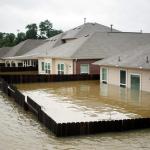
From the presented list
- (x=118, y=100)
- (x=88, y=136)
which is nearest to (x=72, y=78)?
(x=118, y=100)

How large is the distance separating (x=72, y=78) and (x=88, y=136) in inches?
956

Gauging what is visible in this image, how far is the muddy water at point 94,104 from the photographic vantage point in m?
18.2

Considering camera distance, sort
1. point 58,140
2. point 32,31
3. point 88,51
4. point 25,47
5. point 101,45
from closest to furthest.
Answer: point 58,140
point 88,51
point 101,45
point 25,47
point 32,31

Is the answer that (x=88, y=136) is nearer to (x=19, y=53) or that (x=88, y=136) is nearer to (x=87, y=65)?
(x=87, y=65)

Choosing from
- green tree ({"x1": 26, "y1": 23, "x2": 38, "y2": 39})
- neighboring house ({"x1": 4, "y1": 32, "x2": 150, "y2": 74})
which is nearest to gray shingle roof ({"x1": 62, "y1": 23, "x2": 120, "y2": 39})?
neighboring house ({"x1": 4, "y1": 32, "x2": 150, "y2": 74})

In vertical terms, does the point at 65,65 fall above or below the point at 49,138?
above

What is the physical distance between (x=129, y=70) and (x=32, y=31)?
298ft

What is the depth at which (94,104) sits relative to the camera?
22.1 m

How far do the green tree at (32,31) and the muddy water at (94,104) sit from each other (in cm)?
8758

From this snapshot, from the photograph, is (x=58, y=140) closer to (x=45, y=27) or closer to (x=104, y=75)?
(x=104, y=75)

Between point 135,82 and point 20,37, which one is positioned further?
point 20,37

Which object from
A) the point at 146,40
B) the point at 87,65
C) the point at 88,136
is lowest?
the point at 88,136

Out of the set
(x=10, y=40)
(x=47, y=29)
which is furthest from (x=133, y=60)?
(x=47, y=29)

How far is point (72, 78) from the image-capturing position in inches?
1532
